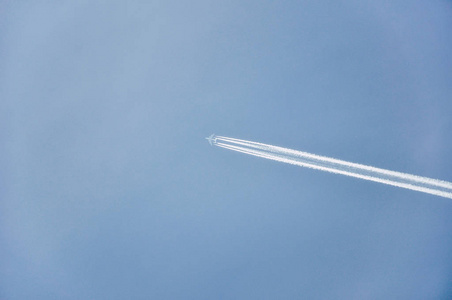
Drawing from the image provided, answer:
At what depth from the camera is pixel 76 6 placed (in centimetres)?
362

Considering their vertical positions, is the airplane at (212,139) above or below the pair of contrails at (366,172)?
above

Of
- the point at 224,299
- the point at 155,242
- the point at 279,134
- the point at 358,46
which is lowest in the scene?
the point at 224,299

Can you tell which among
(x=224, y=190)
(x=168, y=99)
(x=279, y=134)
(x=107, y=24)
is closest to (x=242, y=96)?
(x=279, y=134)

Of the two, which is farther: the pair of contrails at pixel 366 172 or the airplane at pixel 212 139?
the airplane at pixel 212 139

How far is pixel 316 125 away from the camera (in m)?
3.40

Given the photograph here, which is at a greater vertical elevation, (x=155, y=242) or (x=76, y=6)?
(x=76, y=6)

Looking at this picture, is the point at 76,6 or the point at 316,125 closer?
the point at 316,125

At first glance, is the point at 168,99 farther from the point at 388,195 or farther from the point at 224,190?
the point at 388,195

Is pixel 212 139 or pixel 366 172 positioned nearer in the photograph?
pixel 366 172

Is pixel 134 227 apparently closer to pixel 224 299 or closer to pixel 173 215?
pixel 173 215

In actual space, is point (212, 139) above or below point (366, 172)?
above

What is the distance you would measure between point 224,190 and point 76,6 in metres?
2.93

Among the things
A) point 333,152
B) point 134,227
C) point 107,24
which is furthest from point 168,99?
point 333,152

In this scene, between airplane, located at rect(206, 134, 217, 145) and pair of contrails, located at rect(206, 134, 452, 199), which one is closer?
pair of contrails, located at rect(206, 134, 452, 199)
